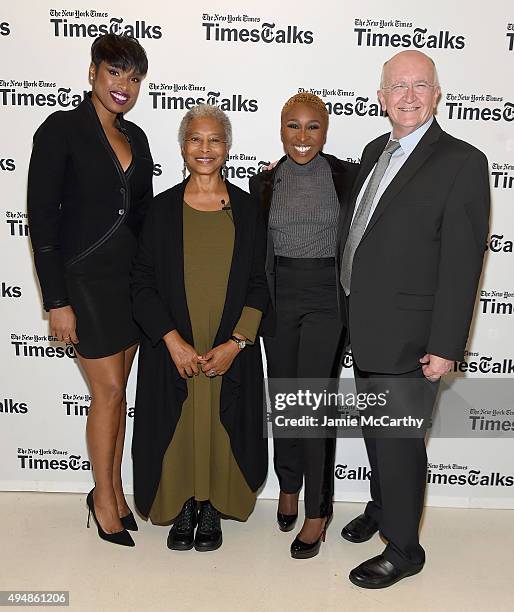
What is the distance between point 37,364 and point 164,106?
1418 millimetres

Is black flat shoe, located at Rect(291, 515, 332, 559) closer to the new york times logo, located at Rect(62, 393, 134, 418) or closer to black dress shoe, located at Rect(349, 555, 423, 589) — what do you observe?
black dress shoe, located at Rect(349, 555, 423, 589)

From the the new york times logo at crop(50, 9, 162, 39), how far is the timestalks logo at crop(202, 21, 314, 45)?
243mm

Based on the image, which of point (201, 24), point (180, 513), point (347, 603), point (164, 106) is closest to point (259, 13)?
point (201, 24)

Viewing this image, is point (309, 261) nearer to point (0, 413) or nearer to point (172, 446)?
point (172, 446)

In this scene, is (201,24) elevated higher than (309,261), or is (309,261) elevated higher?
(201,24)

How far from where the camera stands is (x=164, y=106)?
10.6 ft

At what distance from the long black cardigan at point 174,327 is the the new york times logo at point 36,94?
2.53 ft

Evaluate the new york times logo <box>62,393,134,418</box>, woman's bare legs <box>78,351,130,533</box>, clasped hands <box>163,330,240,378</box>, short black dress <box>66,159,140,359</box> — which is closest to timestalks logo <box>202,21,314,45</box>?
short black dress <box>66,159,140,359</box>

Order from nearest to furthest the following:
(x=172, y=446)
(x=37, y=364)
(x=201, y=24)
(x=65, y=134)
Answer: (x=65, y=134) → (x=172, y=446) → (x=201, y=24) → (x=37, y=364)

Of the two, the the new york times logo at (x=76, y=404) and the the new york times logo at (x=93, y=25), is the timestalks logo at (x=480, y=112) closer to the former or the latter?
the the new york times logo at (x=93, y=25)

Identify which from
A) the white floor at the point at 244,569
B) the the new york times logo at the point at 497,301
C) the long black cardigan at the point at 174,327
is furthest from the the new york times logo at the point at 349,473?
→ the the new york times logo at the point at 497,301

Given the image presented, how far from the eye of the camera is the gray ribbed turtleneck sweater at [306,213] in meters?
2.81

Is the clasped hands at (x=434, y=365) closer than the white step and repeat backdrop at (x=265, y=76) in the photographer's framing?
Yes

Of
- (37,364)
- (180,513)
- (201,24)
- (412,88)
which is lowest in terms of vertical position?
(180,513)
